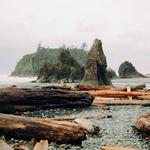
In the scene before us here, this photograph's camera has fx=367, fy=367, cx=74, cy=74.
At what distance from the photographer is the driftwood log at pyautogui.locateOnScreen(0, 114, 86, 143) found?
14289mm

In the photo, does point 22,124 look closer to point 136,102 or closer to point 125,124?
point 125,124

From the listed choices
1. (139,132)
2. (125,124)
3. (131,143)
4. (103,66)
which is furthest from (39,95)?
(103,66)

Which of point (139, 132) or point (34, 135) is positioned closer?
point (34, 135)

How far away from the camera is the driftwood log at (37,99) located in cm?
2334

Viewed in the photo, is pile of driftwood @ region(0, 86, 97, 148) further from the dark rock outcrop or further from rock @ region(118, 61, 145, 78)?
rock @ region(118, 61, 145, 78)

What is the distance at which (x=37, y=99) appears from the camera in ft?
83.3

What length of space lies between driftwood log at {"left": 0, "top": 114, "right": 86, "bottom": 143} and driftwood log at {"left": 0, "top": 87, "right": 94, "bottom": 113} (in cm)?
834

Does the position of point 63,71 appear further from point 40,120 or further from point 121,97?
point 40,120

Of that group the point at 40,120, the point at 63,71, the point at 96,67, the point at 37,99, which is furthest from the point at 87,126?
the point at 63,71

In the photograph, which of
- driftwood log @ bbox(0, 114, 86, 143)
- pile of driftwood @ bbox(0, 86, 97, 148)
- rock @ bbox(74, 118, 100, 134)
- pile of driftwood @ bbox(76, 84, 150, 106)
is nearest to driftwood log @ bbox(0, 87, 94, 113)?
pile of driftwood @ bbox(0, 86, 97, 148)

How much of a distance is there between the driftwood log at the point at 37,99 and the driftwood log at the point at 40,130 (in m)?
8.34

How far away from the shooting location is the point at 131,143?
582 inches

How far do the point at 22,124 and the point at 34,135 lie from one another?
0.70 metres

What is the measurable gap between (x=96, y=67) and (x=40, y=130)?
55.4 meters
